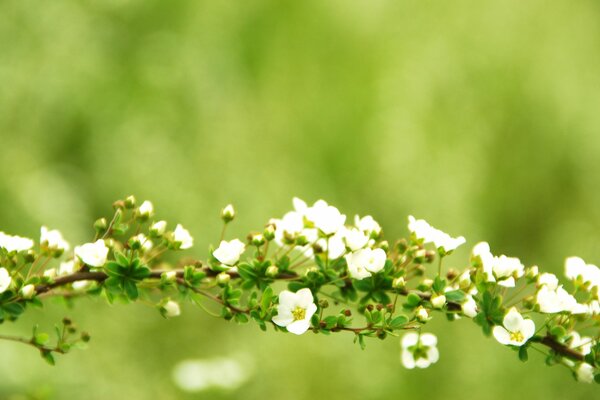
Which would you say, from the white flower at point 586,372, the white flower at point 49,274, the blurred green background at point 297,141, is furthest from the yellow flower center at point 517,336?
the blurred green background at point 297,141

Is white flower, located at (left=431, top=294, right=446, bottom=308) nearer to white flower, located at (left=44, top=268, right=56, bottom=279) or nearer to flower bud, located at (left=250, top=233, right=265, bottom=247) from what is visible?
flower bud, located at (left=250, top=233, right=265, bottom=247)

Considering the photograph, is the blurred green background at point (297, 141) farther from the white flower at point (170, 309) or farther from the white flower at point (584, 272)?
the white flower at point (584, 272)

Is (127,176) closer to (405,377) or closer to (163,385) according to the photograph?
(163,385)

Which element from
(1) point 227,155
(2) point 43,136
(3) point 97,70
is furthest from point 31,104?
(1) point 227,155

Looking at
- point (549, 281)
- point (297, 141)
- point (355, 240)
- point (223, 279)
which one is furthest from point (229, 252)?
→ point (297, 141)

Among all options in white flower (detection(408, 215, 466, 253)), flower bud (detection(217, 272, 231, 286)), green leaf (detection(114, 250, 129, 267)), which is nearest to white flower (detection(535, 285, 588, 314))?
white flower (detection(408, 215, 466, 253))
